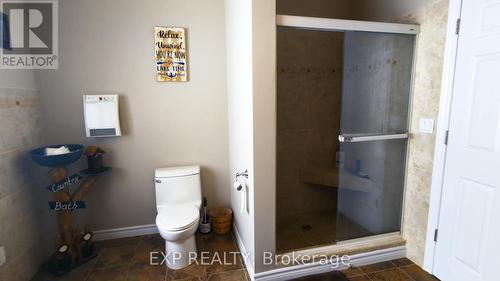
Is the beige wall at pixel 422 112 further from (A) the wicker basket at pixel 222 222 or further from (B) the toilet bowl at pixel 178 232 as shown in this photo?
(B) the toilet bowl at pixel 178 232

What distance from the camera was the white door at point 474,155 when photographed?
1.43m

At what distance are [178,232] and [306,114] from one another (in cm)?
185

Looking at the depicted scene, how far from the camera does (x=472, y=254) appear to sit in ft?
5.18

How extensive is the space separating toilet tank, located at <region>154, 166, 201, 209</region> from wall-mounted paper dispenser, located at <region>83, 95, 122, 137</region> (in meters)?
0.58

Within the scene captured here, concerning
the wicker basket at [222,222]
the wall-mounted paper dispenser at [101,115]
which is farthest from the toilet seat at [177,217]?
the wall-mounted paper dispenser at [101,115]

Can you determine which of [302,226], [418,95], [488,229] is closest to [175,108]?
[302,226]

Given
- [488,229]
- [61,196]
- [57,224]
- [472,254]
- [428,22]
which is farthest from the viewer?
[57,224]

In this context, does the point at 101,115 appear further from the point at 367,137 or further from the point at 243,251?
the point at 367,137

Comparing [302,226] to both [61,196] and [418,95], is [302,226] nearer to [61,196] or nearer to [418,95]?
[418,95]

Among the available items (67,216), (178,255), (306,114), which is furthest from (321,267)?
(67,216)

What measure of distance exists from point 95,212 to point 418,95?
3099 mm

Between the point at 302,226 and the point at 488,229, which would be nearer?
the point at 488,229

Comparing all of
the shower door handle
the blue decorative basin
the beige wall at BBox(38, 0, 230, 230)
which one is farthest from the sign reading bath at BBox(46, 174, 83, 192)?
the shower door handle

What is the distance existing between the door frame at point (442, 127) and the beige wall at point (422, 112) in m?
0.04
